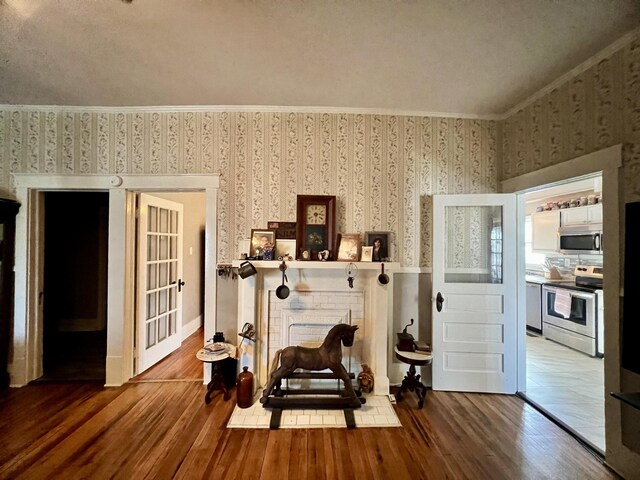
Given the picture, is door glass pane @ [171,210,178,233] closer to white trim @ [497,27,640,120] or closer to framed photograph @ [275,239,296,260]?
framed photograph @ [275,239,296,260]

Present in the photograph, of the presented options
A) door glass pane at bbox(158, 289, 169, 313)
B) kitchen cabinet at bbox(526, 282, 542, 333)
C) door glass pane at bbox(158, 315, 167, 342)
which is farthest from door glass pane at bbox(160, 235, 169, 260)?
kitchen cabinet at bbox(526, 282, 542, 333)

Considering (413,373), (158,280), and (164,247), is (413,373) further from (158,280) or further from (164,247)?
(164,247)

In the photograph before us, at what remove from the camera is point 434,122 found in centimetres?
277

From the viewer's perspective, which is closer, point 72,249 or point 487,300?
point 487,300

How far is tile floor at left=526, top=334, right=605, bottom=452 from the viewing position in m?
2.16

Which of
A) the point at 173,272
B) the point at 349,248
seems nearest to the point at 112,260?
the point at 173,272

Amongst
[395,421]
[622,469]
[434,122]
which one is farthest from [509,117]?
[395,421]

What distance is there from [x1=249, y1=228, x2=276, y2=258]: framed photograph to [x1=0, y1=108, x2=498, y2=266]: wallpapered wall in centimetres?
12

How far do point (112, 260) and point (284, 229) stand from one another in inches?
69.6

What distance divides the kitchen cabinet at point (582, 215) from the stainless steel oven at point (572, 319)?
1.12m

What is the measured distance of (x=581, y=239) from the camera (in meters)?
4.10

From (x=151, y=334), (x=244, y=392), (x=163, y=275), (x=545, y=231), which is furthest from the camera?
(x=545, y=231)

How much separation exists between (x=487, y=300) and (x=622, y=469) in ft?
4.26

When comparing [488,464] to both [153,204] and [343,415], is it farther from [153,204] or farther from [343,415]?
[153,204]
